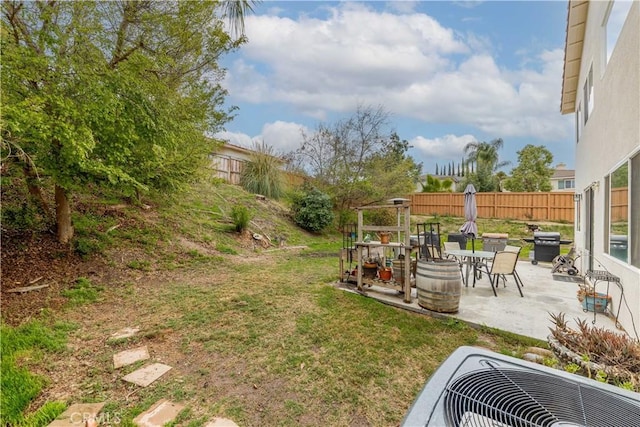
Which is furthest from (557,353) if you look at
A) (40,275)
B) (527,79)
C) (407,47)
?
(527,79)

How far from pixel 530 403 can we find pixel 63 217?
6.58 m

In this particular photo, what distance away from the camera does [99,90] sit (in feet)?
12.4

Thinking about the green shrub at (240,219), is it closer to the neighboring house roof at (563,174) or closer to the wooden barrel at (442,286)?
the wooden barrel at (442,286)

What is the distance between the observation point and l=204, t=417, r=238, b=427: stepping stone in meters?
2.05

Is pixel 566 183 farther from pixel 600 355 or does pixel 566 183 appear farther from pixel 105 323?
pixel 105 323

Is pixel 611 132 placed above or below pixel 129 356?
above

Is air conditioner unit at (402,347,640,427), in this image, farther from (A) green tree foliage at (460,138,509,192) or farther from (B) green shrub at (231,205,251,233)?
(A) green tree foliage at (460,138,509,192)

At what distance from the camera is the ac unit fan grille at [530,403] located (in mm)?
1031

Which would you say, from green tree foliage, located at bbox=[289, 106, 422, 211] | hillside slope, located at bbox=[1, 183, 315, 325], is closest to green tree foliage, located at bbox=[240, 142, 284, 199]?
green tree foliage, located at bbox=[289, 106, 422, 211]

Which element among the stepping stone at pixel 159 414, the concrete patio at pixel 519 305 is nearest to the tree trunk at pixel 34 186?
the stepping stone at pixel 159 414

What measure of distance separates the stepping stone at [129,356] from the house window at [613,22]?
21.7 ft

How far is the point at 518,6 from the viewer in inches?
243

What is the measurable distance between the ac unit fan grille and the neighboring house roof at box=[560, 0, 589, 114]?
7.93m

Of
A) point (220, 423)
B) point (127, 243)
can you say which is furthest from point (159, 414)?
point (127, 243)
